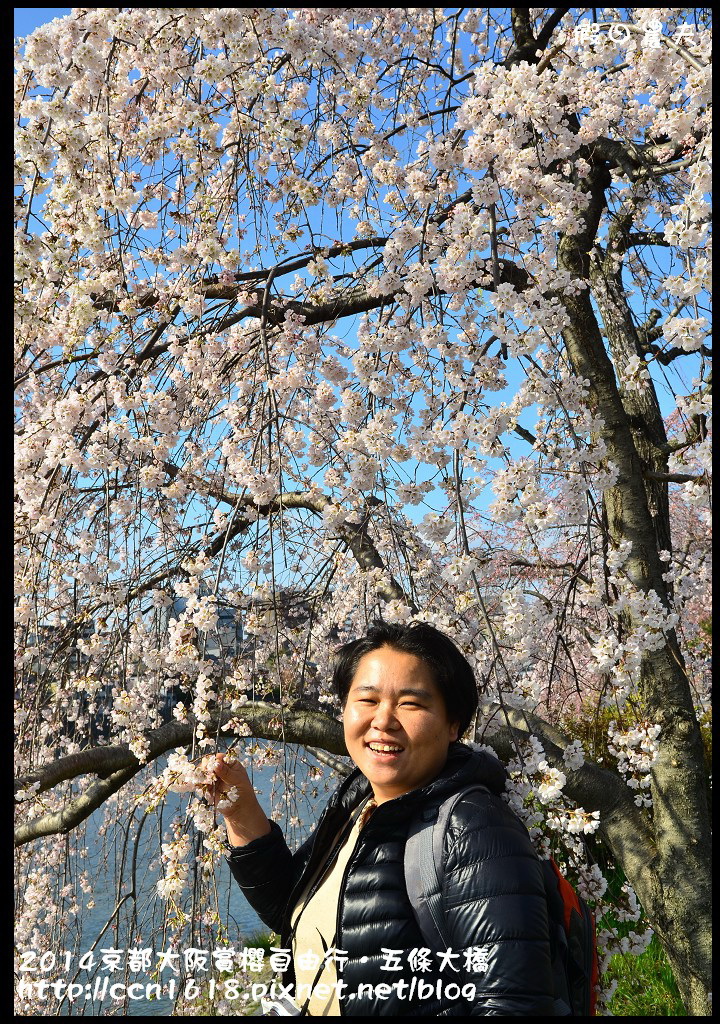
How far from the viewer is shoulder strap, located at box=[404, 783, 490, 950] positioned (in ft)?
4.21

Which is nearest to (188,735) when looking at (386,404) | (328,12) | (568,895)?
(386,404)

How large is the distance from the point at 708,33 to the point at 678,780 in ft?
8.83

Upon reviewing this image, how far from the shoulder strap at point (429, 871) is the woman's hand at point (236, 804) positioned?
673mm

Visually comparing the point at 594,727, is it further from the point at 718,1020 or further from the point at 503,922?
the point at 503,922

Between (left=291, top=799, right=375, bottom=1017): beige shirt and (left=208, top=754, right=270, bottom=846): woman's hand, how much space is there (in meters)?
0.27

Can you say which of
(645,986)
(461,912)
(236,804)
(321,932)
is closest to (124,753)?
(236,804)

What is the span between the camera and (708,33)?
1.77 metres

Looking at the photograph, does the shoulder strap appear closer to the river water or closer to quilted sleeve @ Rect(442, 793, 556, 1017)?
quilted sleeve @ Rect(442, 793, 556, 1017)

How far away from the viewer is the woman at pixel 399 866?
3.95 feet

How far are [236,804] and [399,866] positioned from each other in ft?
2.22

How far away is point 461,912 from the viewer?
124 cm

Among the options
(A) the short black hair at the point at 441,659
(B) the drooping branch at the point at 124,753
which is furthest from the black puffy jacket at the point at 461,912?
(B) the drooping branch at the point at 124,753

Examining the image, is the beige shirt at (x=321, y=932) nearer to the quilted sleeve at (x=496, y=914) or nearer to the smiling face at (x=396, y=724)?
the smiling face at (x=396, y=724)

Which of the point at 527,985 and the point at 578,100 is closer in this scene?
the point at 527,985
